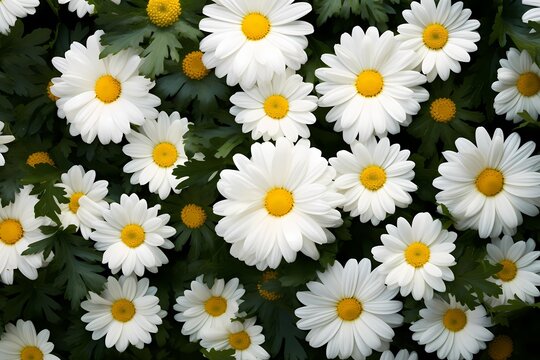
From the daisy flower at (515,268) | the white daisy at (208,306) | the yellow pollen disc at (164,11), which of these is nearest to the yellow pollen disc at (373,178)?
the daisy flower at (515,268)

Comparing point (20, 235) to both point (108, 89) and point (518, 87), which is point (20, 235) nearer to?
point (108, 89)

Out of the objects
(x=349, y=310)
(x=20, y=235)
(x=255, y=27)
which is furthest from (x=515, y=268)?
(x=20, y=235)

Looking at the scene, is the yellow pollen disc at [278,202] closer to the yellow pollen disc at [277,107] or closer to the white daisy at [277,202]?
the white daisy at [277,202]

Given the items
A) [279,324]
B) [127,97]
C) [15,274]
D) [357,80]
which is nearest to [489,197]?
[357,80]

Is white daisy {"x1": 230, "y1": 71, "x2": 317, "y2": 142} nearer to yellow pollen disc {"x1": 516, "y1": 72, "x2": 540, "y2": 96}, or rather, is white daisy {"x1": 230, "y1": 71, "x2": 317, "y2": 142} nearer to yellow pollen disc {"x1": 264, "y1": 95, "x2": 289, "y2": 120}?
yellow pollen disc {"x1": 264, "y1": 95, "x2": 289, "y2": 120}

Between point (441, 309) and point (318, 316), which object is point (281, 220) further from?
point (441, 309)
